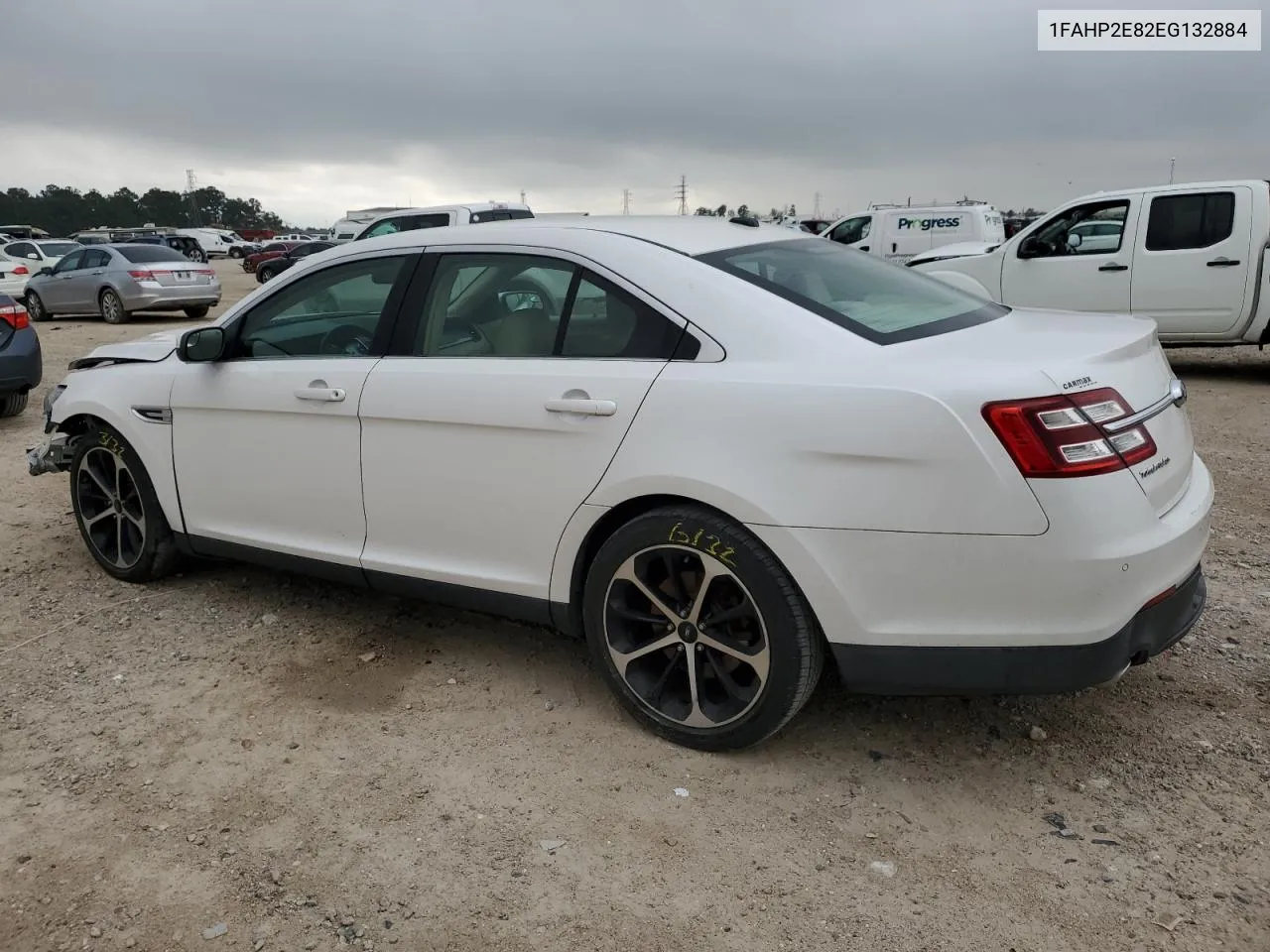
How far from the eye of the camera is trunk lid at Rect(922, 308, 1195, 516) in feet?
8.54

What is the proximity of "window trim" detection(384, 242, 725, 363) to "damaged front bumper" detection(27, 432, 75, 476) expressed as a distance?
2162 mm

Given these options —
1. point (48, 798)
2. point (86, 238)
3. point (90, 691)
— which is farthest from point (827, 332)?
point (86, 238)

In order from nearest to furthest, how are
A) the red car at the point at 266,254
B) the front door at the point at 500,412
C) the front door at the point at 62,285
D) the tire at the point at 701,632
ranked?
the tire at the point at 701,632
the front door at the point at 500,412
the front door at the point at 62,285
the red car at the point at 266,254

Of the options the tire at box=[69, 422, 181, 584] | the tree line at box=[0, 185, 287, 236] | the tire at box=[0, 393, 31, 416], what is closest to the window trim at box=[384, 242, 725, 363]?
the tire at box=[69, 422, 181, 584]

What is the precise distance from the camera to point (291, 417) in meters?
3.77

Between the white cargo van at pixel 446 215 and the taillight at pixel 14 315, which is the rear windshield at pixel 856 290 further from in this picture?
the white cargo van at pixel 446 215

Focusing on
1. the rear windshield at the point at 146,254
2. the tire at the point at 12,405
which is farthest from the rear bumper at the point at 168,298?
the tire at the point at 12,405

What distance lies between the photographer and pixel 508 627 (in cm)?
411

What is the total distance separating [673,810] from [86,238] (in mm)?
41282

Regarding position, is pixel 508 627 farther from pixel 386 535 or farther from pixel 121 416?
pixel 121 416

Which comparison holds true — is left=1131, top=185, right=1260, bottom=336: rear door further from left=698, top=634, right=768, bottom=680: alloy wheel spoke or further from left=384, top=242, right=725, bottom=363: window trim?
left=698, top=634, right=768, bottom=680: alloy wheel spoke

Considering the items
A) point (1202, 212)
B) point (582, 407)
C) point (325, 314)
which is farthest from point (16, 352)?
point (1202, 212)

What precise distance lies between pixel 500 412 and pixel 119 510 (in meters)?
2.39

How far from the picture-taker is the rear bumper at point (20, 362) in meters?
8.46
